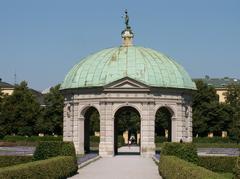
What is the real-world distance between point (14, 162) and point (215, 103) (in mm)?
60961

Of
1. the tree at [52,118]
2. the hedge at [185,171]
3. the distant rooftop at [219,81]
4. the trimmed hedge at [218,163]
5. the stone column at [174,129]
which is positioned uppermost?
the distant rooftop at [219,81]

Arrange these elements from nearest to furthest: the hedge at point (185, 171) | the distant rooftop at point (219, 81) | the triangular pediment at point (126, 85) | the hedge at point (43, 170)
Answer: the hedge at point (185, 171) → the hedge at point (43, 170) → the triangular pediment at point (126, 85) → the distant rooftop at point (219, 81)

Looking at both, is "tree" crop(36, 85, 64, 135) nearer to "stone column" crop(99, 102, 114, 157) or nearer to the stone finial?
the stone finial

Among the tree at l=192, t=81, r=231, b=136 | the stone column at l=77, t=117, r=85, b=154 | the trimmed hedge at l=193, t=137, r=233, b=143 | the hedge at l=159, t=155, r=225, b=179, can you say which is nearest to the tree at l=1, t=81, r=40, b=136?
the tree at l=192, t=81, r=231, b=136

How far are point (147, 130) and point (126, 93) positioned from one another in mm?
4013

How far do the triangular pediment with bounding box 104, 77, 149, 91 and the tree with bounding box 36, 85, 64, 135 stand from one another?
4509 cm

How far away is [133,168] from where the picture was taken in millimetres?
42188

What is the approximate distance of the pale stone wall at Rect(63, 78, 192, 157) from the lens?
192 feet

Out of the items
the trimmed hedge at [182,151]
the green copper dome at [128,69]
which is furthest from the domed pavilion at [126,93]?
the trimmed hedge at [182,151]

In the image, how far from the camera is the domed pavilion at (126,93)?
58.5 m

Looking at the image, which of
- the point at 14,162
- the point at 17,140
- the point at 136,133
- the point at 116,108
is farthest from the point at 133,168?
the point at 136,133

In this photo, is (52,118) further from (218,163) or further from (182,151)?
(182,151)

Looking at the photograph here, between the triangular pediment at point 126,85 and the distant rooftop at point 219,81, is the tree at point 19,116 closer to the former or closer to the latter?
the triangular pediment at point 126,85

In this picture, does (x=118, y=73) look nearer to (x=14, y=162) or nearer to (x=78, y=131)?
(x=78, y=131)
